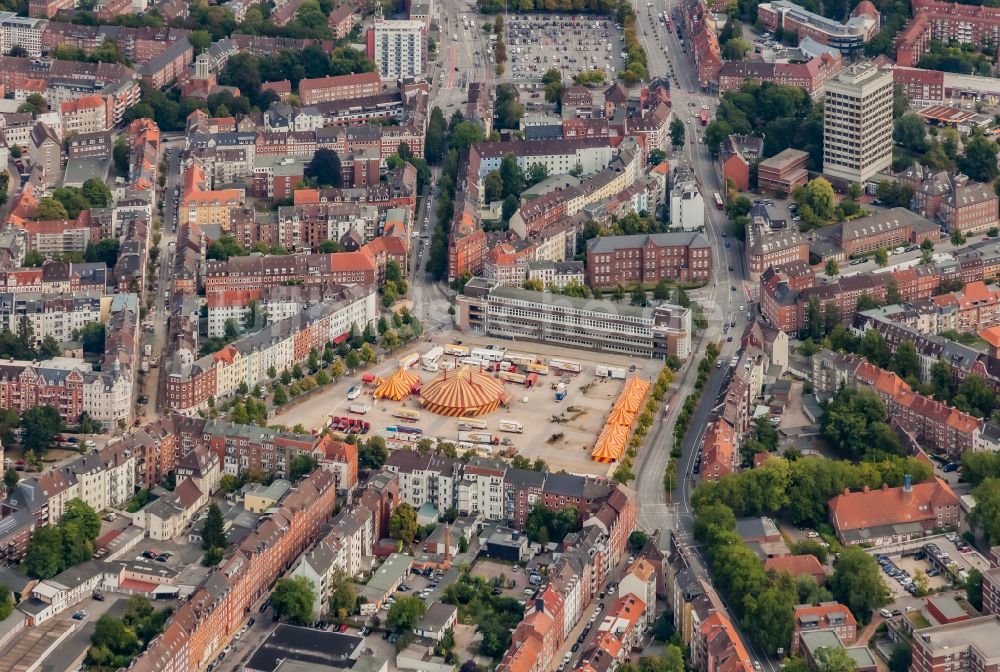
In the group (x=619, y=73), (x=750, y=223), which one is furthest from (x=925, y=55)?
(x=750, y=223)

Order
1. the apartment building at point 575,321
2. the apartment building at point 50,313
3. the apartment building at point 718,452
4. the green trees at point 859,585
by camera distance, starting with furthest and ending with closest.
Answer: the apartment building at point 575,321, the apartment building at point 50,313, the apartment building at point 718,452, the green trees at point 859,585

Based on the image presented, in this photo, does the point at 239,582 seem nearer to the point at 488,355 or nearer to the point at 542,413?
the point at 542,413

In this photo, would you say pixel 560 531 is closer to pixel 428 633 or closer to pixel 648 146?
pixel 428 633

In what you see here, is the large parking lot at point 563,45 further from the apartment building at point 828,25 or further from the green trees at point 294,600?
the green trees at point 294,600

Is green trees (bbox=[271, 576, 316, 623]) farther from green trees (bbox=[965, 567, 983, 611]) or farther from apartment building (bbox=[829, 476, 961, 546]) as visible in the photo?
green trees (bbox=[965, 567, 983, 611])

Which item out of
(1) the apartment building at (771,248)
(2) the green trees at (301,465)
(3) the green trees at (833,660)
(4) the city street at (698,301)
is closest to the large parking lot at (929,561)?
(3) the green trees at (833,660)

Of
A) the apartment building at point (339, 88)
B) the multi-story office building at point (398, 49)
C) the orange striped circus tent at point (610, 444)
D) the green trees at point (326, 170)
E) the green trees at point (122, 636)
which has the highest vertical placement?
the multi-story office building at point (398, 49)

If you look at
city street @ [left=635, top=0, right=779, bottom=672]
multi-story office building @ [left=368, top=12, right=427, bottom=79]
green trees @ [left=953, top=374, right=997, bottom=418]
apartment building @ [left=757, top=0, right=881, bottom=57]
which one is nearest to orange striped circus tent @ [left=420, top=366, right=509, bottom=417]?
city street @ [left=635, top=0, right=779, bottom=672]
